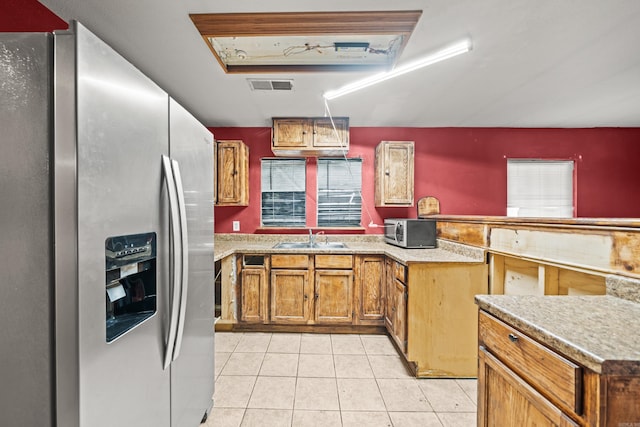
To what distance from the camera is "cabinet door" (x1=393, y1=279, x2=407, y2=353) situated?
7.51 feet

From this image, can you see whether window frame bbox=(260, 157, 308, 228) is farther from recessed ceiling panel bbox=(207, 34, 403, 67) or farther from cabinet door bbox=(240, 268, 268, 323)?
recessed ceiling panel bbox=(207, 34, 403, 67)

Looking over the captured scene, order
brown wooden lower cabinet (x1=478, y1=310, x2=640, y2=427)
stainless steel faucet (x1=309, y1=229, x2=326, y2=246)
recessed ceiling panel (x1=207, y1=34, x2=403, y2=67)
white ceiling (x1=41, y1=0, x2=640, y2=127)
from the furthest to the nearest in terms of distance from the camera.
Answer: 1. stainless steel faucet (x1=309, y1=229, x2=326, y2=246)
2. recessed ceiling panel (x1=207, y1=34, x2=403, y2=67)
3. white ceiling (x1=41, y1=0, x2=640, y2=127)
4. brown wooden lower cabinet (x1=478, y1=310, x2=640, y2=427)

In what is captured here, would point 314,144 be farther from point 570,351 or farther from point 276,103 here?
point 570,351

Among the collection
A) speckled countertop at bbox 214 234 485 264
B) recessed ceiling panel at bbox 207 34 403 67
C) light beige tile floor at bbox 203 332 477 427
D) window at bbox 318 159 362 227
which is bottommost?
light beige tile floor at bbox 203 332 477 427

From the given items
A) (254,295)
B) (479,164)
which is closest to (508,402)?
(254,295)

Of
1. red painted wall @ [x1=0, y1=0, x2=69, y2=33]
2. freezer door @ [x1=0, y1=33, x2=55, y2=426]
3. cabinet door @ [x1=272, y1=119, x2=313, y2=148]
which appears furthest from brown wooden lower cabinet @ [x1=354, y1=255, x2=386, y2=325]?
red painted wall @ [x1=0, y1=0, x2=69, y2=33]

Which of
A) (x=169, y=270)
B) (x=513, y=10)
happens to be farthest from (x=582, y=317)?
(x=513, y=10)

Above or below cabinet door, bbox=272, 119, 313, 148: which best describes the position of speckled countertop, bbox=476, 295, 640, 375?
below

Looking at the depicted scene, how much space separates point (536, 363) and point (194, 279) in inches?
57.0

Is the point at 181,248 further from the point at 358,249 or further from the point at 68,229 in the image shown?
the point at 358,249

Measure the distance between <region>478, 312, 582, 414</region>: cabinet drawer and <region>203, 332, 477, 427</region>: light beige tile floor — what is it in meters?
1.07

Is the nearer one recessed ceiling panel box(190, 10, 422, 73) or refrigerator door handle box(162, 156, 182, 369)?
refrigerator door handle box(162, 156, 182, 369)

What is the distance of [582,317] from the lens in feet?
3.09

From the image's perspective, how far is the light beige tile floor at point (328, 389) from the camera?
1762 millimetres
